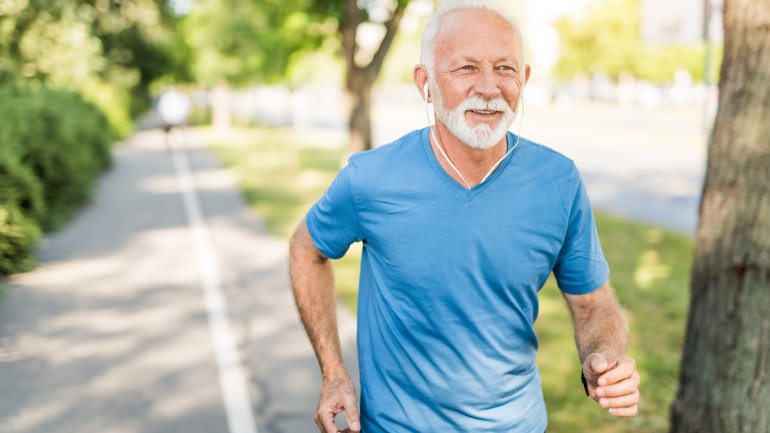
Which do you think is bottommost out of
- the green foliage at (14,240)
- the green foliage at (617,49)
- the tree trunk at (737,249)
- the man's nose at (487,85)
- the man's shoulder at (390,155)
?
the green foliage at (617,49)

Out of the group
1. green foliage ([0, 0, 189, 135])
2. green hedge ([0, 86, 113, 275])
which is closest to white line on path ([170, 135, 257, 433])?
green hedge ([0, 86, 113, 275])

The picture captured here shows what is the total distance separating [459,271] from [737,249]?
1.85m

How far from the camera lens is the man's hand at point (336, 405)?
2.13 meters

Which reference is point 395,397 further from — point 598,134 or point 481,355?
point 598,134

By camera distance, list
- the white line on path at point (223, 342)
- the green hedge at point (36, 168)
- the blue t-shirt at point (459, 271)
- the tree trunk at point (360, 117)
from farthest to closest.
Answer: the tree trunk at point (360, 117), the green hedge at point (36, 168), the white line on path at point (223, 342), the blue t-shirt at point (459, 271)

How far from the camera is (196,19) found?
37.8m

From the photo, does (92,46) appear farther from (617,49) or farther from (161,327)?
(617,49)

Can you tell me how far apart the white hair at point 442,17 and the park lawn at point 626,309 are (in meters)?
2.93

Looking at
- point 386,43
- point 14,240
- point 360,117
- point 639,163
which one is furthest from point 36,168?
point 639,163

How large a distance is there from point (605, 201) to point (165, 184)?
9.40 m

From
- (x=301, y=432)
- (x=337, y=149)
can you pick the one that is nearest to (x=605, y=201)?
(x=301, y=432)

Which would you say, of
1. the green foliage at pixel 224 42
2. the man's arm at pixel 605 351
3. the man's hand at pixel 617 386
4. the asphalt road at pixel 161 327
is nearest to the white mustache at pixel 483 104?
the man's arm at pixel 605 351

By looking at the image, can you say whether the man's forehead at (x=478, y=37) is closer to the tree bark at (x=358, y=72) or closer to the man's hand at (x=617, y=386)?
the man's hand at (x=617, y=386)

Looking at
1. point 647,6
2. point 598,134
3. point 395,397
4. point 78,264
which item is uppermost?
point 647,6
